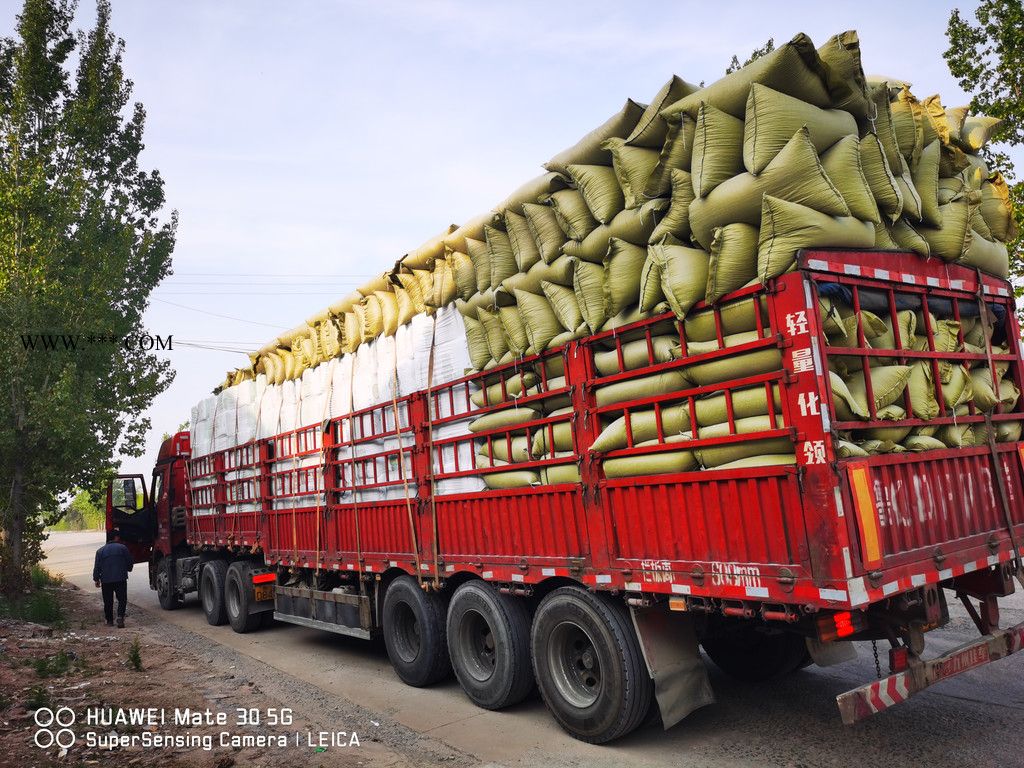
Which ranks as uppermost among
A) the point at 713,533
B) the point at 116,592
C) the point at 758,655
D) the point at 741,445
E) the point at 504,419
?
the point at 504,419

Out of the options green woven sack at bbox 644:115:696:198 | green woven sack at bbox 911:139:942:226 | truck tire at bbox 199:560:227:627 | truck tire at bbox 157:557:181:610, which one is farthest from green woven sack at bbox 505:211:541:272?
truck tire at bbox 157:557:181:610

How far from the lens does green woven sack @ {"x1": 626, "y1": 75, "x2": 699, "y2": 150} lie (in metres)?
4.34

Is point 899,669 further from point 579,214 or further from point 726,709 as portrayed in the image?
point 579,214

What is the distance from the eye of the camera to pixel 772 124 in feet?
12.6

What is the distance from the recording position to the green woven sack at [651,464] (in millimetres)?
4223

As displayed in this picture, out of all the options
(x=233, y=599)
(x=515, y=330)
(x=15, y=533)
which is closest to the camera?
(x=515, y=330)

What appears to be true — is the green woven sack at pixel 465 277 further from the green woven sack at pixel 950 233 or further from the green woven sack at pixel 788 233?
the green woven sack at pixel 950 233

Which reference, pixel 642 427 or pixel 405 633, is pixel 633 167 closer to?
pixel 642 427

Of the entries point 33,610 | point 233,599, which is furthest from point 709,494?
point 33,610

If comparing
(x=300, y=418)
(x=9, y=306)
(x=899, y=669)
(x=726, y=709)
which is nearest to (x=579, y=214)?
(x=899, y=669)

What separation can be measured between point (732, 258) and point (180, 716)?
5.27m

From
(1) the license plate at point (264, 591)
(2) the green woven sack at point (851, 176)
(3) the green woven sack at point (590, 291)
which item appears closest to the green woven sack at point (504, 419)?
(3) the green woven sack at point (590, 291)

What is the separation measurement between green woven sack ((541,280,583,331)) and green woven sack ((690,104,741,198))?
1245 mm

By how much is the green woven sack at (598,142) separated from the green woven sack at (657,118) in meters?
0.12
